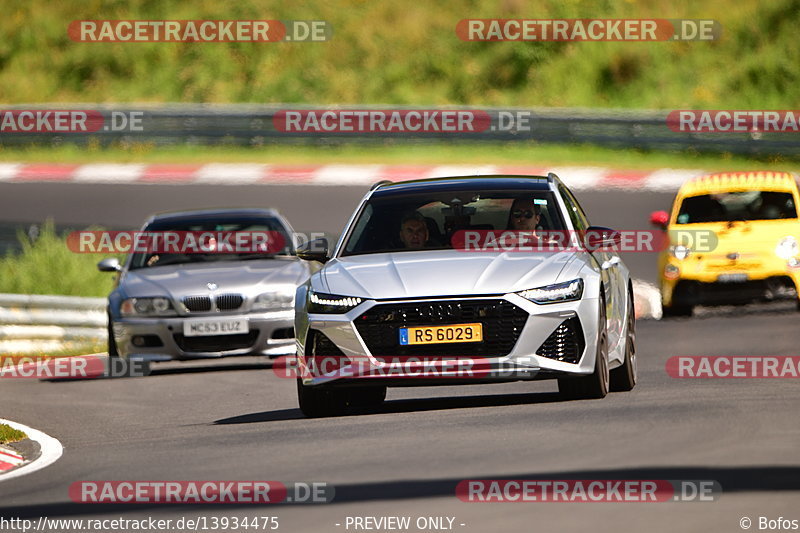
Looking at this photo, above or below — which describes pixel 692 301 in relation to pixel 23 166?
below

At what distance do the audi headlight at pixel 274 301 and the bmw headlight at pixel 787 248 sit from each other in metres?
5.73

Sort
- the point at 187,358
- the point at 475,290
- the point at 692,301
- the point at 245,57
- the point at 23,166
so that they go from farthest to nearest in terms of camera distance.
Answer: the point at 245,57
the point at 23,166
the point at 692,301
the point at 187,358
the point at 475,290

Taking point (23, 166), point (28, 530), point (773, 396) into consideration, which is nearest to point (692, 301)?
point (773, 396)

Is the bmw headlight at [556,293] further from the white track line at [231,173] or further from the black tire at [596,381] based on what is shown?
the white track line at [231,173]

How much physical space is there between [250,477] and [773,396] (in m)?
4.08

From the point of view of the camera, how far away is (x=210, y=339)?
15438 millimetres

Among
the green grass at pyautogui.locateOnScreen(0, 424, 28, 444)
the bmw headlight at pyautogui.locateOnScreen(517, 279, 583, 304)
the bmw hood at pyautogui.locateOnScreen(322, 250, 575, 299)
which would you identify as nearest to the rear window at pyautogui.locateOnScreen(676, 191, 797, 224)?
the bmw hood at pyautogui.locateOnScreen(322, 250, 575, 299)

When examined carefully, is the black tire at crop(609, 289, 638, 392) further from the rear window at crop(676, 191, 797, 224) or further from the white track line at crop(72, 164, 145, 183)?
the white track line at crop(72, 164, 145, 183)

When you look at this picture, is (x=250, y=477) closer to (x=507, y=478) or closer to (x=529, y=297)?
(x=507, y=478)

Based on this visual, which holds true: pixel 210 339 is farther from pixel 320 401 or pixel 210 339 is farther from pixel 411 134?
pixel 411 134

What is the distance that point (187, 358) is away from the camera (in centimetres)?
1551

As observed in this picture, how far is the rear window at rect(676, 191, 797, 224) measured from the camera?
18984 mm

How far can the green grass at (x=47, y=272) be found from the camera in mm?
22609

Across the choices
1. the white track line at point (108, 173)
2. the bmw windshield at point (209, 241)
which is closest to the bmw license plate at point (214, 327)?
the bmw windshield at point (209, 241)
